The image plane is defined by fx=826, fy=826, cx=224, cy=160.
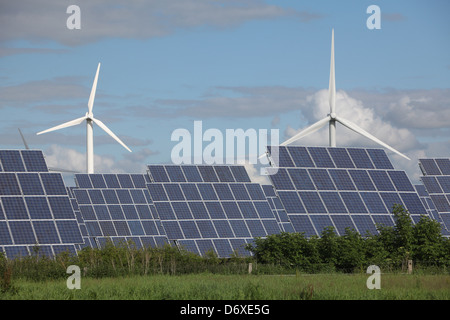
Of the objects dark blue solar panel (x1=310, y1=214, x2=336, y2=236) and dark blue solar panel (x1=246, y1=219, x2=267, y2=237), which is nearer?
dark blue solar panel (x1=310, y1=214, x2=336, y2=236)

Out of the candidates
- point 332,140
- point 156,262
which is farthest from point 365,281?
point 332,140

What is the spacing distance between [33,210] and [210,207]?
1330cm

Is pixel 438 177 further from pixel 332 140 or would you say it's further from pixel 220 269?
pixel 220 269

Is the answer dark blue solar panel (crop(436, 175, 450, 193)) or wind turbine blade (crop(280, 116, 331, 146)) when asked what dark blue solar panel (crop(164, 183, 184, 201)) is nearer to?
wind turbine blade (crop(280, 116, 331, 146))

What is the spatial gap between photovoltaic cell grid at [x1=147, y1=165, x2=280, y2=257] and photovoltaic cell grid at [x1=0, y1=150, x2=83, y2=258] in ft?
27.3

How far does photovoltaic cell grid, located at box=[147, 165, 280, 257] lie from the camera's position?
5575 centimetres

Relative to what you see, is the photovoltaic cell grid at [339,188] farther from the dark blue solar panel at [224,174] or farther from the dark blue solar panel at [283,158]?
the dark blue solar panel at [224,174]

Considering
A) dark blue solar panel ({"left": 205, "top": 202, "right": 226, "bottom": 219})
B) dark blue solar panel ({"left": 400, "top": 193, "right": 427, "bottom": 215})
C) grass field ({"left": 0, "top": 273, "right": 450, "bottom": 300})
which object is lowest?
grass field ({"left": 0, "top": 273, "right": 450, "bottom": 300})

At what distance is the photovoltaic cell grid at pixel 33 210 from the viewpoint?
4875cm

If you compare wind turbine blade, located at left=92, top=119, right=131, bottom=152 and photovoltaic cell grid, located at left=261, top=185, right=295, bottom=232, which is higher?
wind turbine blade, located at left=92, top=119, right=131, bottom=152

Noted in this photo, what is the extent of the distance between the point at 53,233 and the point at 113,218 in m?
12.1

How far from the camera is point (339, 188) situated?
192ft

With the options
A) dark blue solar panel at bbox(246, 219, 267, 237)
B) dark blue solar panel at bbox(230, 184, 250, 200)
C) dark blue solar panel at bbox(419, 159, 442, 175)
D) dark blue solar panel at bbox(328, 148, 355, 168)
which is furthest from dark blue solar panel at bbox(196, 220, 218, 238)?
dark blue solar panel at bbox(419, 159, 442, 175)
